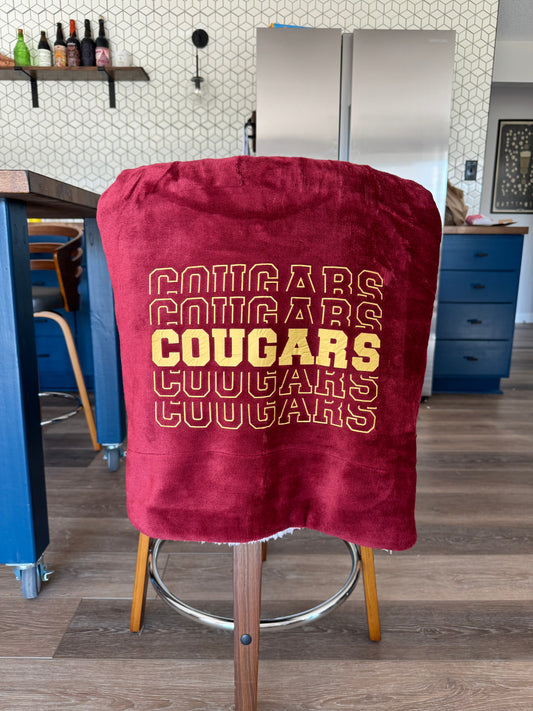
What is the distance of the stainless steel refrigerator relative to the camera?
256cm

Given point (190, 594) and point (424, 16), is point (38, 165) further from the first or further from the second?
point (190, 594)

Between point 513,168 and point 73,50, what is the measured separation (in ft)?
14.5

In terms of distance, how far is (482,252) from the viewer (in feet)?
9.11

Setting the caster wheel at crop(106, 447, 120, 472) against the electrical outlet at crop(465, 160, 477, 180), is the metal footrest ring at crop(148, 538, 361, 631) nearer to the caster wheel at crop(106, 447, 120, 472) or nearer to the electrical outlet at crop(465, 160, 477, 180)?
the caster wheel at crop(106, 447, 120, 472)

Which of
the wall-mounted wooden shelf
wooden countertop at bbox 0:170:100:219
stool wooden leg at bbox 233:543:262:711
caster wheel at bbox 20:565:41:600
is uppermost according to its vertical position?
the wall-mounted wooden shelf

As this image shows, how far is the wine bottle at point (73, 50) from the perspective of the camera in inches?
124

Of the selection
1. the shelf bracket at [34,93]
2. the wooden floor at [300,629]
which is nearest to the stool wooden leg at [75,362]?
the wooden floor at [300,629]

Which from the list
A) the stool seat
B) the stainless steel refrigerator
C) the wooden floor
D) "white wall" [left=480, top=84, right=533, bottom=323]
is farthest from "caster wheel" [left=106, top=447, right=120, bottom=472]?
"white wall" [left=480, top=84, right=533, bottom=323]

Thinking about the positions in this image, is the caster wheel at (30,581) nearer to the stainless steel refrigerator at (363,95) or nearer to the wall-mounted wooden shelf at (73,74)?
the stainless steel refrigerator at (363,95)

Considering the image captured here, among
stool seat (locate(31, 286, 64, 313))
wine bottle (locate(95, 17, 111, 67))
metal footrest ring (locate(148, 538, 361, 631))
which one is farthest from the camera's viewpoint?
wine bottle (locate(95, 17, 111, 67))

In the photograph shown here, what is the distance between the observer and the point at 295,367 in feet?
2.27

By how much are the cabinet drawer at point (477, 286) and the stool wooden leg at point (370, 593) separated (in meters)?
2.12

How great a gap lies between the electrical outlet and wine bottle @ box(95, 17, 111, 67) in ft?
7.82

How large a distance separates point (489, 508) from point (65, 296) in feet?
5.33
